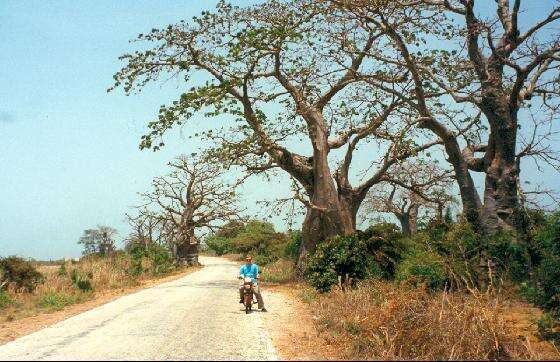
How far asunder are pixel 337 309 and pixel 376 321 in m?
2.71

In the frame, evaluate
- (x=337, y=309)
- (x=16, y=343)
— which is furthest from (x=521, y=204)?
(x=16, y=343)

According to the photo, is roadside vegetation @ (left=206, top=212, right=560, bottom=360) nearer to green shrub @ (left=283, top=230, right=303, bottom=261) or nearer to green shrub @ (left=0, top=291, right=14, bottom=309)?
green shrub @ (left=0, top=291, right=14, bottom=309)

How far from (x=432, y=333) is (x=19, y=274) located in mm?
20047

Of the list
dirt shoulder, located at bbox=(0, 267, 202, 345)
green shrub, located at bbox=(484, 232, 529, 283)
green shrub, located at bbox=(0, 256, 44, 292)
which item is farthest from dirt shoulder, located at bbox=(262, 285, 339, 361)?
green shrub, located at bbox=(0, 256, 44, 292)

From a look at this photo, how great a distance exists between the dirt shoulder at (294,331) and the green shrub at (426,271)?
9.41ft

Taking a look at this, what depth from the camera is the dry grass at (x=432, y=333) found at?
8.94 m

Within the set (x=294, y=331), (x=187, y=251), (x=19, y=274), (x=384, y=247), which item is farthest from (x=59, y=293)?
(x=187, y=251)

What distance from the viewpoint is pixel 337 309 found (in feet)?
41.7

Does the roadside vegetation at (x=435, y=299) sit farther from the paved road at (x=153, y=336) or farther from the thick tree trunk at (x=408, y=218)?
the thick tree trunk at (x=408, y=218)

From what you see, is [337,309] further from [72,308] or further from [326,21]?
[326,21]

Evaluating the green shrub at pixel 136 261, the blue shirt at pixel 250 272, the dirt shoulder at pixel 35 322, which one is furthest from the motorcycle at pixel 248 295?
the green shrub at pixel 136 261

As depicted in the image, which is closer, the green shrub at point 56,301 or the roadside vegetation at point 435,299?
the roadside vegetation at point 435,299

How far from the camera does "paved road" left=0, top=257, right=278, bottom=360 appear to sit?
28.8 feet

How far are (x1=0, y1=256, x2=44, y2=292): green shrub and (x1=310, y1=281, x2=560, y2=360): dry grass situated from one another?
1701 centimetres
